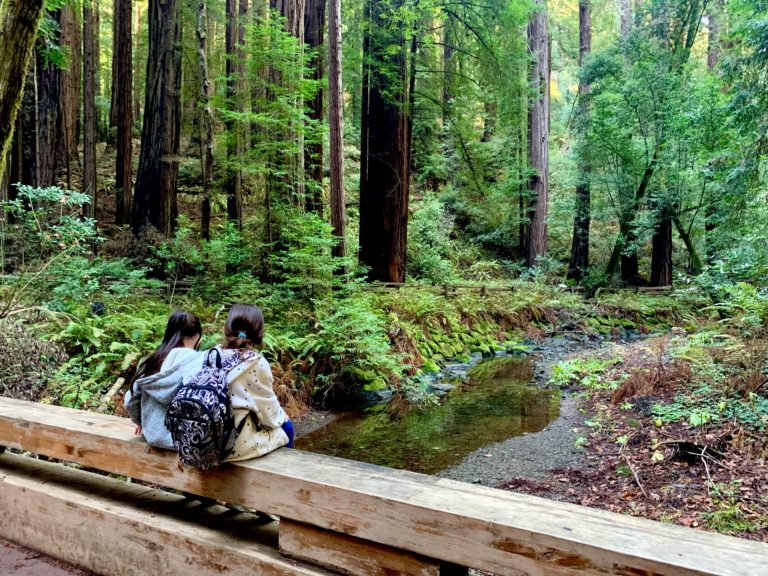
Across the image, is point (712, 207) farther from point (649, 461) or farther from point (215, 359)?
point (215, 359)

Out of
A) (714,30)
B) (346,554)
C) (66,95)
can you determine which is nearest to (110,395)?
(346,554)

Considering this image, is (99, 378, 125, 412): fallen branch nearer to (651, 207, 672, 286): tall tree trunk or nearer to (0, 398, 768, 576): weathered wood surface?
(0, 398, 768, 576): weathered wood surface

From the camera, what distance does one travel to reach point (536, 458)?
6.40 metres

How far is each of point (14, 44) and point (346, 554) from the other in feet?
16.4

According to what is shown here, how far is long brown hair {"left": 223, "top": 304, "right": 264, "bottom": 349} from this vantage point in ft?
8.54

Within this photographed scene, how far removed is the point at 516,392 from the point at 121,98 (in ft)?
45.7

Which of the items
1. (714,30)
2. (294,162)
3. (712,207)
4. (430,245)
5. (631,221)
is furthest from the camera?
(714,30)

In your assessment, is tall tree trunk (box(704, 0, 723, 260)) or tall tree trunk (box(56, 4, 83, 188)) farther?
tall tree trunk (box(704, 0, 723, 260))

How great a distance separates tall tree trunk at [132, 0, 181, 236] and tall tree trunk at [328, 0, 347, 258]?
216 inches

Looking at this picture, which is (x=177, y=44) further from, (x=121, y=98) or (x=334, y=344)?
(x=334, y=344)

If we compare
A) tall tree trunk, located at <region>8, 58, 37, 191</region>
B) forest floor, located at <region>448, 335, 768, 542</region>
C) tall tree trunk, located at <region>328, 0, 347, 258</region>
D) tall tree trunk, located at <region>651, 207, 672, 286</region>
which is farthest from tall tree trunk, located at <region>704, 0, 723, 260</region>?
tall tree trunk, located at <region>8, 58, 37, 191</region>

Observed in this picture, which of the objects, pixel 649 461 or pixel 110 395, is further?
pixel 110 395

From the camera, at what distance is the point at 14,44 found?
4.63 m

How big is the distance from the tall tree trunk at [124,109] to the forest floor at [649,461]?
43.2ft
